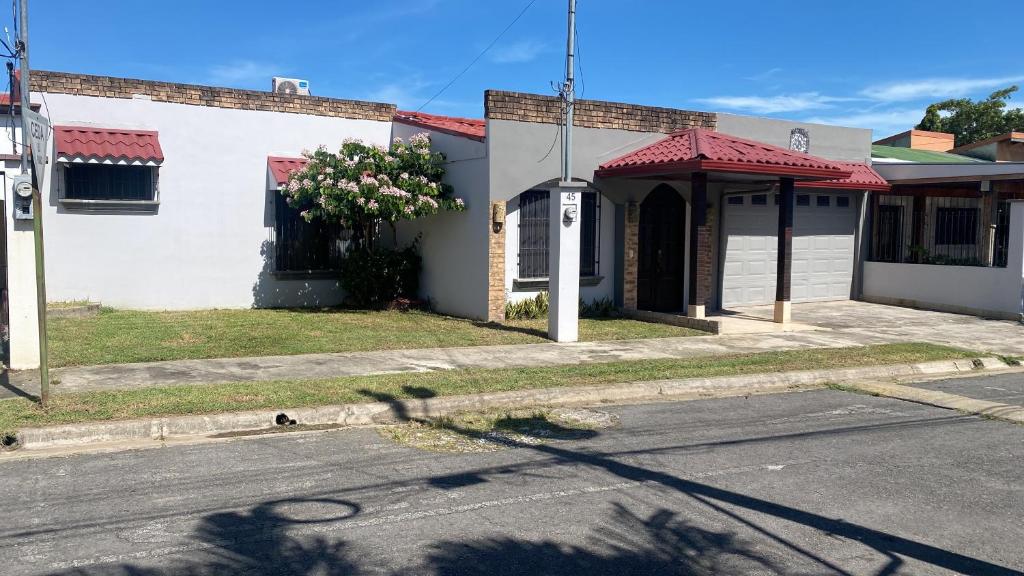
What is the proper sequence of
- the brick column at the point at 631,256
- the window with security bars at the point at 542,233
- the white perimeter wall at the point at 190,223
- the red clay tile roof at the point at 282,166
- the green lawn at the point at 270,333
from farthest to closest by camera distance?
the brick column at the point at 631,256 < the red clay tile roof at the point at 282,166 < the window with security bars at the point at 542,233 < the white perimeter wall at the point at 190,223 < the green lawn at the point at 270,333

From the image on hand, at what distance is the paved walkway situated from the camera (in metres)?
9.70

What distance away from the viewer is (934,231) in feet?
70.2

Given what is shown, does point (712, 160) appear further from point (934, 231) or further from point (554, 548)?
point (554, 548)

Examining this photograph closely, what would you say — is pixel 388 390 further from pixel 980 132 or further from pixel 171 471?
pixel 980 132

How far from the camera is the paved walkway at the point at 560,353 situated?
9.70 m

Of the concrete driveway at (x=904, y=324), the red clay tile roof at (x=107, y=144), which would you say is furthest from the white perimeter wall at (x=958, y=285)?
the red clay tile roof at (x=107, y=144)

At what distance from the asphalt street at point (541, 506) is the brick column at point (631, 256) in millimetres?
8770

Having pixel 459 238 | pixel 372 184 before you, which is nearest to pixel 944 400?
pixel 459 238

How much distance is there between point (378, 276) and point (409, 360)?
5497mm

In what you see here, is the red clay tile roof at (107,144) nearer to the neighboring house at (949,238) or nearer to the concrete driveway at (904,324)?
the concrete driveway at (904,324)

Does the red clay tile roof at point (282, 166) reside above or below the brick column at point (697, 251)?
above

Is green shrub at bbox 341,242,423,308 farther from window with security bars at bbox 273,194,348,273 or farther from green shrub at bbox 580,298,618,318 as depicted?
green shrub at bbox 580,298,618,318

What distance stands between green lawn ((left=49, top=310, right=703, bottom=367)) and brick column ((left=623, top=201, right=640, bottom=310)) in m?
0.90

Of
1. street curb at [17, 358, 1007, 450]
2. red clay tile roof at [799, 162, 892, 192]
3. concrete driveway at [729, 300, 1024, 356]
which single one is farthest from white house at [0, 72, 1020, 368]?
street curb at [17, 358, 1007, 450]
